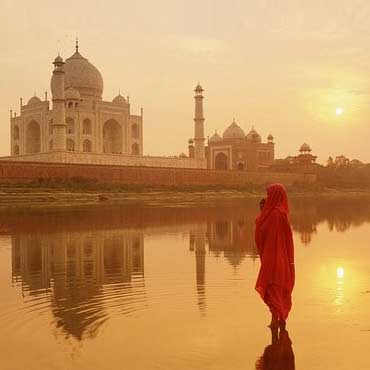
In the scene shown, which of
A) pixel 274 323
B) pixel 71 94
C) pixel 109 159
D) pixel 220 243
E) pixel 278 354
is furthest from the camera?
pixel 71 94

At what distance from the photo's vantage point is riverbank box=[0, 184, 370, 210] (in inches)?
839

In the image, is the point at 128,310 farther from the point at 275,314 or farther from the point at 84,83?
the point at 84,83

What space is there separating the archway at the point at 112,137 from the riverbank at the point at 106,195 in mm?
7403

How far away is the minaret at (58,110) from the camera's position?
97.1 ft

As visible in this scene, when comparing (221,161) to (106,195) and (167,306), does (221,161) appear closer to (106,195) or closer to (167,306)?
(106,195)

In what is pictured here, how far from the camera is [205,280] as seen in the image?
5.76m

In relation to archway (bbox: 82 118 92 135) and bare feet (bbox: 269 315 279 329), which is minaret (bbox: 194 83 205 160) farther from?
bare feet (bbox: 269 315 279 329)

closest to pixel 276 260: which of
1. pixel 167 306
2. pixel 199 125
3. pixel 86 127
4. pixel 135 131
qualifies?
pixel 167 306

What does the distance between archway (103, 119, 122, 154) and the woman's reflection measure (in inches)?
1301

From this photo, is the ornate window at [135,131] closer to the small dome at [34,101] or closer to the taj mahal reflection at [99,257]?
the small dome at [34,101]

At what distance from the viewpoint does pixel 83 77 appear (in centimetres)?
3531

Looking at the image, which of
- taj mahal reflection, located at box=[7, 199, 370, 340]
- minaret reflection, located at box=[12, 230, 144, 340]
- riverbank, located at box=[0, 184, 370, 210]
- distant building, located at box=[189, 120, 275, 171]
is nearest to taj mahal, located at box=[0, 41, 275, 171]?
riverbank, located at box=[0, 184, 370, 210]

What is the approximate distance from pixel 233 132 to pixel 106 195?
938 inches

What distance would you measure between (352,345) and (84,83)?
33.2 m
